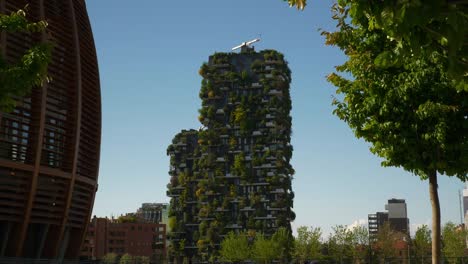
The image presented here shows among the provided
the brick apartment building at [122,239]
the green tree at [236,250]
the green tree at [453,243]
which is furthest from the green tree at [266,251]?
the brick apartment building at [122,239]

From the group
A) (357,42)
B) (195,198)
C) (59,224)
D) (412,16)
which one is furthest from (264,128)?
(412,16)

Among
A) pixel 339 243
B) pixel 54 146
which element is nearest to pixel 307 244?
pixel 339 243

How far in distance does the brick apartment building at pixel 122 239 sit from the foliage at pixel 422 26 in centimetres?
12946

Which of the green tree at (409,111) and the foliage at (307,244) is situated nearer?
the green tree at (409,111)

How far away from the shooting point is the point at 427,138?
14391 millimetres

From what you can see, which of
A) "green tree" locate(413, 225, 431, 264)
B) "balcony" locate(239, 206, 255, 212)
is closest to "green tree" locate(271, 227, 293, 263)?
"balcony" locate(239, 206, 255, 212)

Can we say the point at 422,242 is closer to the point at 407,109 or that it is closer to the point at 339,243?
the point at 339,243

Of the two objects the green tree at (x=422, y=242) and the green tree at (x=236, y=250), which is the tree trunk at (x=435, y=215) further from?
the green tree at (x=236, y=250)

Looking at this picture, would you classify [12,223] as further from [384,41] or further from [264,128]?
[264,128]

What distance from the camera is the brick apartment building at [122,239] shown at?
137 m

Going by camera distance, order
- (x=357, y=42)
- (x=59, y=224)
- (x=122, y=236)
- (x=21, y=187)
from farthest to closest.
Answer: (x=122, y=236)
(x=59, y=224)
(x=21, y=187)
(x=357, y=42)

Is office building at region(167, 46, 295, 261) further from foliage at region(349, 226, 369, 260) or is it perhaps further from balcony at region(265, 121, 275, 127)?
foliage at region(349, 226, 369, 260)

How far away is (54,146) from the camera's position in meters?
30.0

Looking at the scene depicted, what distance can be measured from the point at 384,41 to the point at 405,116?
201 cm
